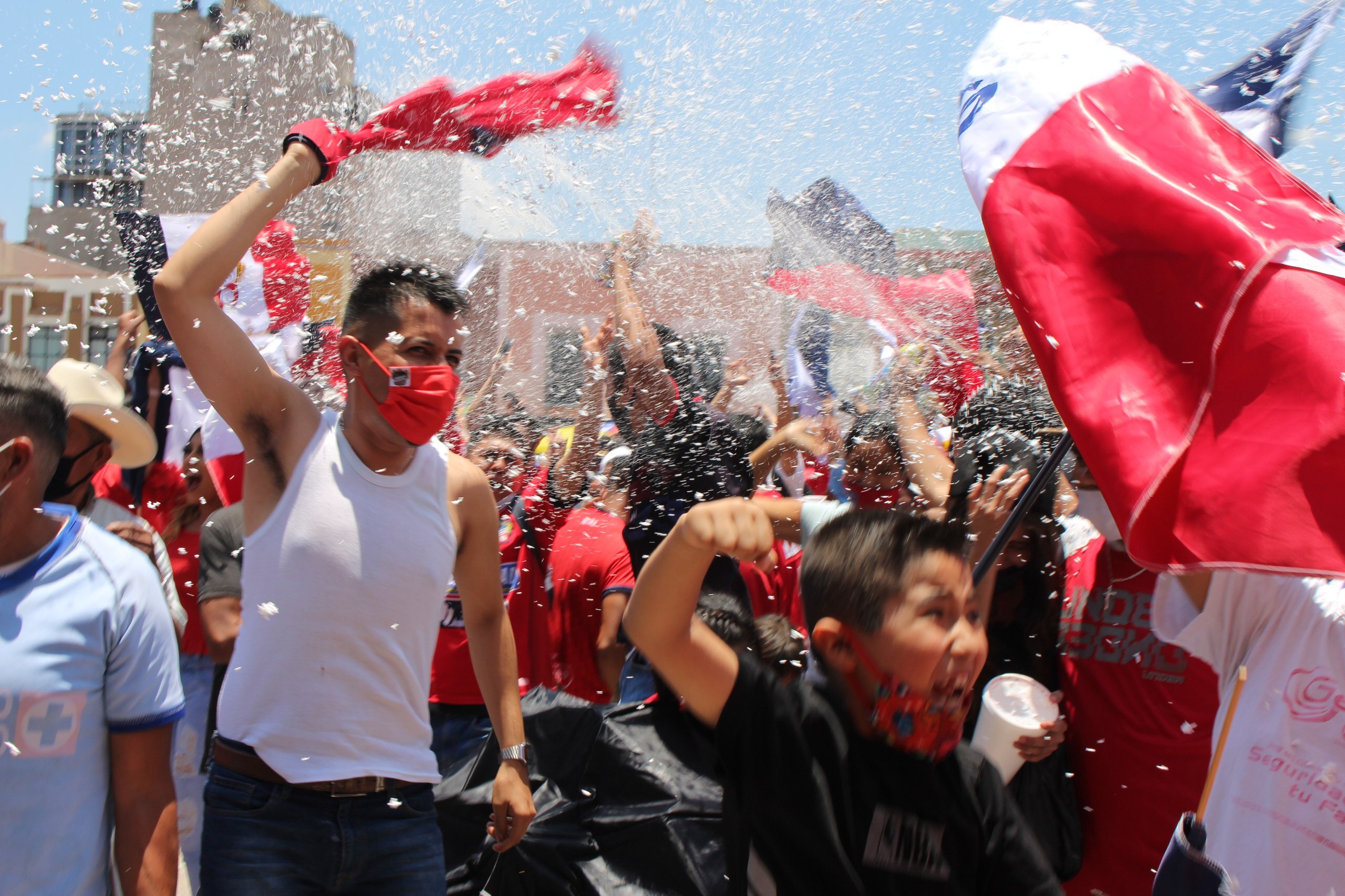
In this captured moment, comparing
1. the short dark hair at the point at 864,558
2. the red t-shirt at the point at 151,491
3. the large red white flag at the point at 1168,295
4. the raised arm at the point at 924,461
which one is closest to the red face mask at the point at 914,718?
the short dark hair at the point at 864,558

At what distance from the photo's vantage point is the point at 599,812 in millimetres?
3250

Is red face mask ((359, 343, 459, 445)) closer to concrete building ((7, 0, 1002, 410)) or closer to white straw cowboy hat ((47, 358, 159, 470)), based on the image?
concrete building ((7, 0, 1002, 410))

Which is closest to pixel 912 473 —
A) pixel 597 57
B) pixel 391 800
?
pixel 597 57

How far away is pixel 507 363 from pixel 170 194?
1.41 metres

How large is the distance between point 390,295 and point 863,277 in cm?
248

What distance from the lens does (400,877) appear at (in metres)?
2.09

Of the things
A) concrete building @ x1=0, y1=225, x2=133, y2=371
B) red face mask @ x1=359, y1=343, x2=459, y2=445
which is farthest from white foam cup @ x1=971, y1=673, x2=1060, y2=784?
concrete building @ x1=0, y1=225, x2=133, y2=371

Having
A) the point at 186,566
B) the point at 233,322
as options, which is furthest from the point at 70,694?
the point at 186,566

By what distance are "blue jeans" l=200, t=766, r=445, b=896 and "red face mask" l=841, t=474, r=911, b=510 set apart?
1.70m

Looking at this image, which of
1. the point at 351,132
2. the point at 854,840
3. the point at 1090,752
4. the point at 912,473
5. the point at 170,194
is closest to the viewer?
the point at 854,840

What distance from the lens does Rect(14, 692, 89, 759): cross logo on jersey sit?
1.66 meters

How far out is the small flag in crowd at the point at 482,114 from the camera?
7.43 ft

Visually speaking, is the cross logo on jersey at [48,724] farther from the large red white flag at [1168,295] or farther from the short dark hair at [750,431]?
the short dark hair at [750,431]

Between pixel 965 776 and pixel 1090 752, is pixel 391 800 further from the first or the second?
pixel 1090 752
